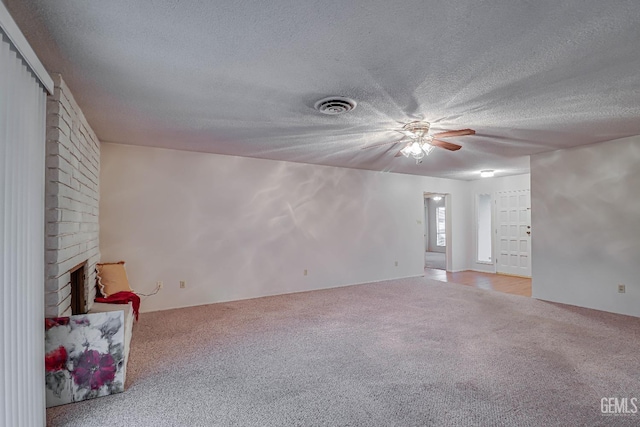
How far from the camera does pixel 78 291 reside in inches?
118

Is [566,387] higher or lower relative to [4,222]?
lower

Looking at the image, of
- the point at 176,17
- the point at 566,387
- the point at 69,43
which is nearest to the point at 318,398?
the point at 566,387

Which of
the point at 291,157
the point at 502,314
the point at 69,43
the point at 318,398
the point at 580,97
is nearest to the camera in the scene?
the point at 69,43

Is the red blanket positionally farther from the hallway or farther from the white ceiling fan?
the hallway

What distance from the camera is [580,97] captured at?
274 cm

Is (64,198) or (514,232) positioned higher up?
(64,198)

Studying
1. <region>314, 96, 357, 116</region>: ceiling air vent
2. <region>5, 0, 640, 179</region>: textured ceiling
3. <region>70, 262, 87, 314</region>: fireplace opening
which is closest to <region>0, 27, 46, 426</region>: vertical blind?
<region>5, 0, 640, 179</region>: textured ceiling

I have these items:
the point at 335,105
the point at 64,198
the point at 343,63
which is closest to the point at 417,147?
the point at 335,105

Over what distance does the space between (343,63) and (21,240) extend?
82.5 inches

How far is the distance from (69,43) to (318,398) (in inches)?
105

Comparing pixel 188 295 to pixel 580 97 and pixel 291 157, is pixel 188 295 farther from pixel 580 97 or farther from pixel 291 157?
pixel 580 97

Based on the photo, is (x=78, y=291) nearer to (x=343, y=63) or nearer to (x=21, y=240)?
(x=21, y=240)

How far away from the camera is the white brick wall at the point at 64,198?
227 centimetres

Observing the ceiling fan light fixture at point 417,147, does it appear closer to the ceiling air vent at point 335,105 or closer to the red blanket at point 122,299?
the ceiling air vent at point 335,105
